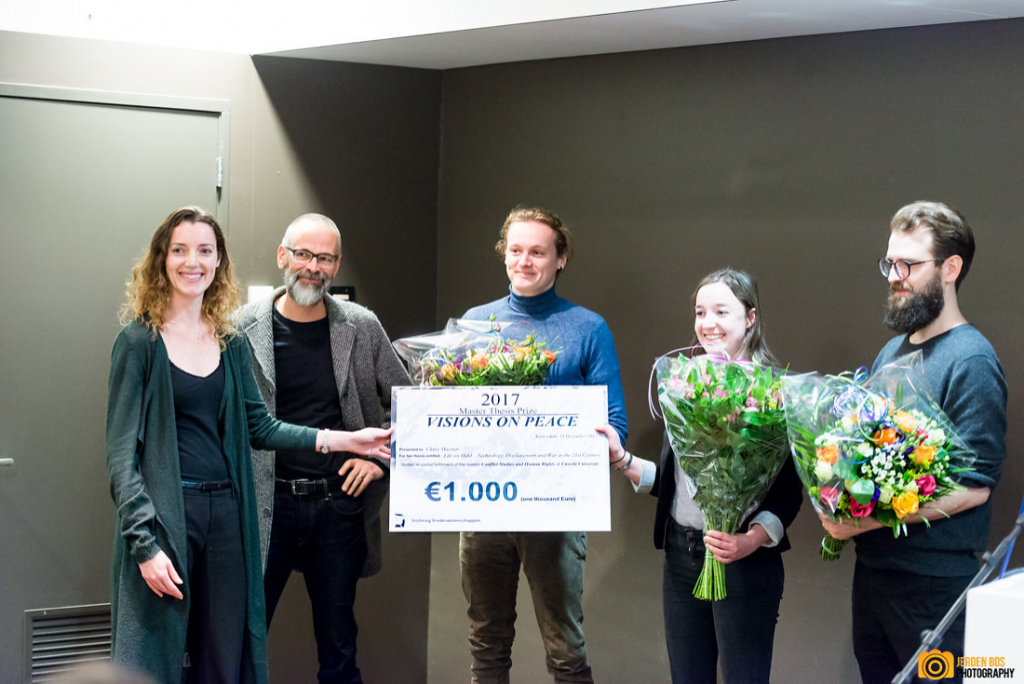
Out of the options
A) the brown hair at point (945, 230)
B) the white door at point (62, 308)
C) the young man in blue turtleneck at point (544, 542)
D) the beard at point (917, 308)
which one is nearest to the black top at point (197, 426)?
the young man in blue turtleneck at point (544, 542)

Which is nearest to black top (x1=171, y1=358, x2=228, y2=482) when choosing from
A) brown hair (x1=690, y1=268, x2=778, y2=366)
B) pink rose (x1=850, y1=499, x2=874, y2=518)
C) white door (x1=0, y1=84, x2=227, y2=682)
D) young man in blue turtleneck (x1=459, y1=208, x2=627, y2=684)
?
young man in blue turtleneck (x1=459, y1=208, x2=627, y2=684)

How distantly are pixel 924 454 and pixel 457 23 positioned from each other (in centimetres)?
219

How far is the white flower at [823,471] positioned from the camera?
229 cm

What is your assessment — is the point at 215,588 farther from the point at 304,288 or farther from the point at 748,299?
the point at 748,299

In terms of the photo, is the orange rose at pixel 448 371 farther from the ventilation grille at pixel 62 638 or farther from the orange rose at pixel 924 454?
the ventilation grille at pixel 62 638

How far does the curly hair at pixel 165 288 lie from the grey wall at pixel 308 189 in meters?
0.83

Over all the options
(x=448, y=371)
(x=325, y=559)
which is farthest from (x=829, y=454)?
(x=325, y=559)

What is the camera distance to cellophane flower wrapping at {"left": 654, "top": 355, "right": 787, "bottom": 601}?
2.42 m

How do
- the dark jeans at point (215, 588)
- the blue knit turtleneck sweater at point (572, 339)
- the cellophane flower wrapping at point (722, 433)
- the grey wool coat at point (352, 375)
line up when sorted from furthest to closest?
the grey wool coat at point (352, 375)
the blue knit turtleneck sweater at point (572, 339)
the dark jeans at point (215, 588)
the cellophane flower wrapping at point (722, 433)

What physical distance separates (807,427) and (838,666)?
4.66ft

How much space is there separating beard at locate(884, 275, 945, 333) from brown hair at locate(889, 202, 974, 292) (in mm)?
86

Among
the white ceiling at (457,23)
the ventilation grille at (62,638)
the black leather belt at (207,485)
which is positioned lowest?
the ventilation grille at (62,638)

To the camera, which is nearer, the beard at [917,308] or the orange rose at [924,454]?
the orange rose at [924,454]

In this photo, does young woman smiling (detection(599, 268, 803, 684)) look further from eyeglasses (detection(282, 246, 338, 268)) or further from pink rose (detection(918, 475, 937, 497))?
eyeglasses (detection(282, 246, 338, 268))
